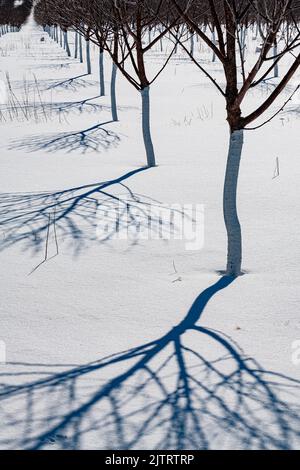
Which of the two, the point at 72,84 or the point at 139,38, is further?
the point at 72,84

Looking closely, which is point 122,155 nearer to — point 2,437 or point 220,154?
point 220,154

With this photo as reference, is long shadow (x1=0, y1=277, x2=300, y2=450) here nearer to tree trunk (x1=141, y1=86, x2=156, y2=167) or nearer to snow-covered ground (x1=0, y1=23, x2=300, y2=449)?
snow-covered ground (x1=0, y1=23, x2=300, y2=449)

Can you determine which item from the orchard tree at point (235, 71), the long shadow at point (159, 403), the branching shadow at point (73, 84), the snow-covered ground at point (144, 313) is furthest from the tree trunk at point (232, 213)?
the branching shadow at point (73, 84)

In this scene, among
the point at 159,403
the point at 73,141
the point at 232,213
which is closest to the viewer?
the point at 159,403

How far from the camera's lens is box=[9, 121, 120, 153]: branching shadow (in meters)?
10.3

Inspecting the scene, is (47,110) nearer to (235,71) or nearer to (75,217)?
(75,217)

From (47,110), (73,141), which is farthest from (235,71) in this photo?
(47,110)

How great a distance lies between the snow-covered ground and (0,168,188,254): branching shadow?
0.03m

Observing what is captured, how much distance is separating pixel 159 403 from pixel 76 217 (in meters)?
A: 3.68

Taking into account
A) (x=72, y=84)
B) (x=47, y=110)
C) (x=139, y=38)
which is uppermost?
(x=72, y=84)

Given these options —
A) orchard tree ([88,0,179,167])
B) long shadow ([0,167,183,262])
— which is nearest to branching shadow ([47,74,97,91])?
orchard tree ([88,0,179,167])

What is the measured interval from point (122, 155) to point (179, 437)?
7.82 metres

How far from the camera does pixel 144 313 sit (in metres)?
3.89

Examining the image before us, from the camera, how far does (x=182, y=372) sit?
3096mm
